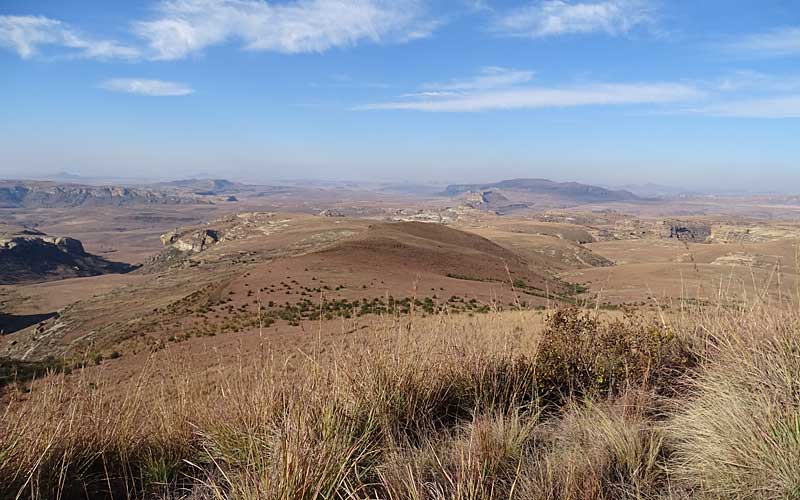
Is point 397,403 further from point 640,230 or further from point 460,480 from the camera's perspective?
point 640,230

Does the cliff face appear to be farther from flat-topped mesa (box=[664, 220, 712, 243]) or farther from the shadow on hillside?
flat-topped mesa (box=[664, 220, 712, 243])

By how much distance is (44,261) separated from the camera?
12100 cm

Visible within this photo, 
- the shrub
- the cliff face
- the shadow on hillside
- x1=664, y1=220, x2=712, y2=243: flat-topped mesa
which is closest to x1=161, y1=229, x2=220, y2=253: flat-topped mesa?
the cliff face

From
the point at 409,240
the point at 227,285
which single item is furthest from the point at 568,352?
the point at 409,240

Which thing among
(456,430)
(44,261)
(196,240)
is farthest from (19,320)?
(44,261)

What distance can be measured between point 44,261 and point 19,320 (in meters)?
86.3

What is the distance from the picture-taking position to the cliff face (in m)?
112

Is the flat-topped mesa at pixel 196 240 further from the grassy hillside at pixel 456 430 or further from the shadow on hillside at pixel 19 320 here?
the grassy hillside at pixel 456 430

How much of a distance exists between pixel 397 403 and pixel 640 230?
6859 inches

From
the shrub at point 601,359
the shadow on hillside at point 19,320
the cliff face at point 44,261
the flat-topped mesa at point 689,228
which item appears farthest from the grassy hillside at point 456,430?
the flat-topped mesa at point 689,228

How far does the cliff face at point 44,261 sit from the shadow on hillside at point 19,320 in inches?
2565

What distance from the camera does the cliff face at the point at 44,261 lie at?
112188 mm

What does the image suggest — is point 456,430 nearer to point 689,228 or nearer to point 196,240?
point 196,240

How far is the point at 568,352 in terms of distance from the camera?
15.8 ft
